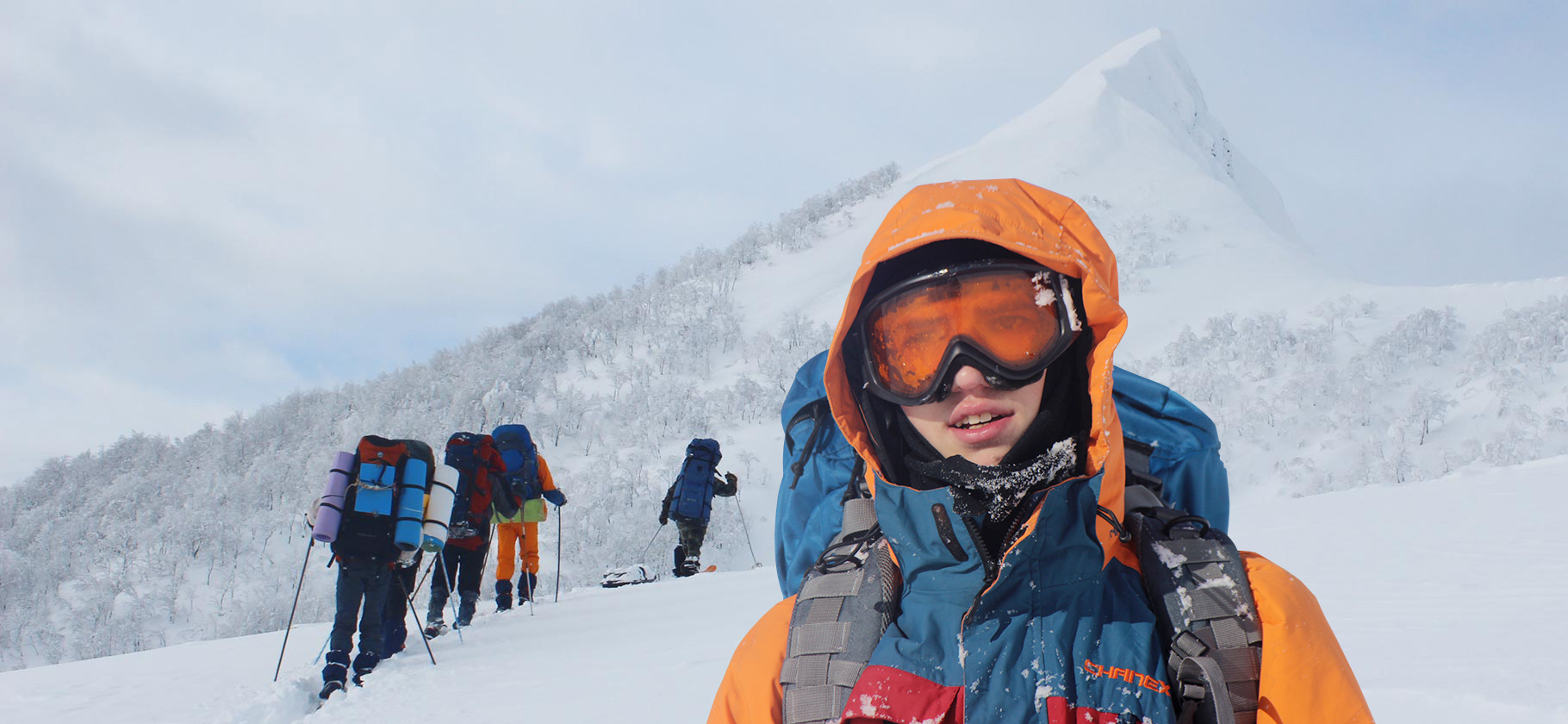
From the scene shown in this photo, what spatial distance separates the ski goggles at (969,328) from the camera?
65.1 inches

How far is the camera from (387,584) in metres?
6.36

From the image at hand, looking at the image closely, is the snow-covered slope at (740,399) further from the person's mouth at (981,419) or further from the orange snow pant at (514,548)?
the person's mouth at (981,419)

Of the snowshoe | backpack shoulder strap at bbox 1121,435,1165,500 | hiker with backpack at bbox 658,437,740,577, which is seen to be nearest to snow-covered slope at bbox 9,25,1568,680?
the snowshoe

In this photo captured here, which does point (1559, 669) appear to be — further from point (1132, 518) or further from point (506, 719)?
point (506, 719)

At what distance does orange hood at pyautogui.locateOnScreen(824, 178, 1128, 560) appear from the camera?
1546mm

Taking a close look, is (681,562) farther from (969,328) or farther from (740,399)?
(740,399)

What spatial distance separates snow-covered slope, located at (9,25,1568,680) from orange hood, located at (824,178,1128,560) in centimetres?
1873

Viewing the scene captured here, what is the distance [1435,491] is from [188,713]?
12503 mm

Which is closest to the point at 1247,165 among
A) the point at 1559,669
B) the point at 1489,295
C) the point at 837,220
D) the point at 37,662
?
the point at 837,220

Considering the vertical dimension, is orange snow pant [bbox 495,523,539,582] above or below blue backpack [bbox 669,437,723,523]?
below

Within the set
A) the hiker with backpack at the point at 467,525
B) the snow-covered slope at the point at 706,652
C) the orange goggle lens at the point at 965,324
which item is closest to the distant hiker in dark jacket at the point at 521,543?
the snow-covered slope at the point at 706,652

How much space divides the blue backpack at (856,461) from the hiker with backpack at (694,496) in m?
8.63

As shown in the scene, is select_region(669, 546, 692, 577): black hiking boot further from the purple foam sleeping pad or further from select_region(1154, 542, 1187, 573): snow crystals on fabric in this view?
select_region(1154, 542, 1187, 573): snow crystals on fabric

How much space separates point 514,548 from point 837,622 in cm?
865
